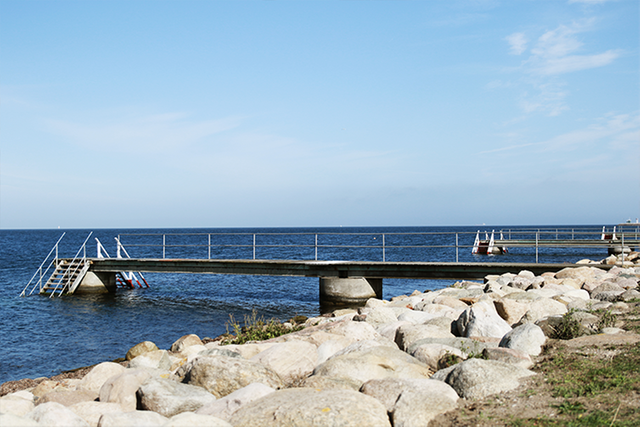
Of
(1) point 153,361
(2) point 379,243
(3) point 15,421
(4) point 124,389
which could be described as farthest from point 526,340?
(2) point 379,243

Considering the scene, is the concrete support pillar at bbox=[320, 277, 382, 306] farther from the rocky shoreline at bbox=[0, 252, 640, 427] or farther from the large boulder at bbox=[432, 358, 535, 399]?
the large boulder at bbox=[432, 358, 535, 399]

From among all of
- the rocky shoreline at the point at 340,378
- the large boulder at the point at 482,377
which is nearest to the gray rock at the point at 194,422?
the rocky shoreline at the point at 340,378

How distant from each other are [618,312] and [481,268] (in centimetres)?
795

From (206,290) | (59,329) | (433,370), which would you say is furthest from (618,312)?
(206,290)

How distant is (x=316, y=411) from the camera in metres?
3.60

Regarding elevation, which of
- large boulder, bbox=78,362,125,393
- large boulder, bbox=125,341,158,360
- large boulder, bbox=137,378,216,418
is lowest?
large boulder, bbox=125,341,158,360

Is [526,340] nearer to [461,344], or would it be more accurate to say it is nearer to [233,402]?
[461,344]

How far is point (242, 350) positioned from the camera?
6.50 metres

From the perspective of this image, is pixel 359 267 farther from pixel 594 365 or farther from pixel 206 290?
pixel 594 365

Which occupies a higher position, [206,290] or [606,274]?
[606,274]

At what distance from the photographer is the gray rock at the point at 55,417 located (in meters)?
3.87

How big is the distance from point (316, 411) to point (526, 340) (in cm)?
281

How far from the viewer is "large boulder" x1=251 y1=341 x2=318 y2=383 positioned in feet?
17.6


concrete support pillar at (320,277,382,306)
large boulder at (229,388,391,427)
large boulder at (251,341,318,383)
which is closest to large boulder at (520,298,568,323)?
large boulder at (251,341,318,383)
